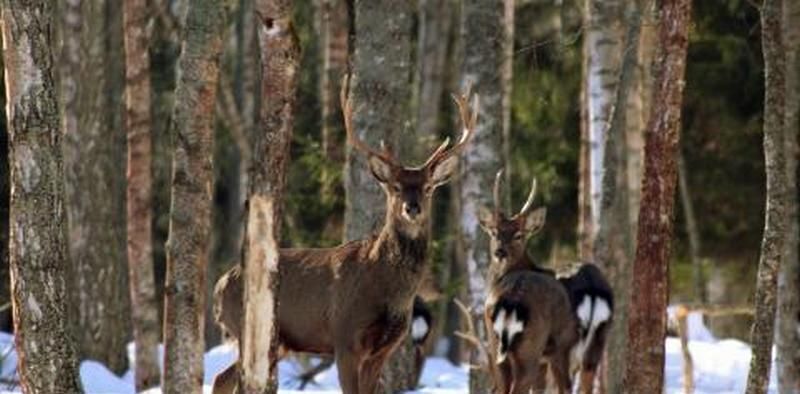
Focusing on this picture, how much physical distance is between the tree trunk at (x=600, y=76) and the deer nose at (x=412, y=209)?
18.7ft

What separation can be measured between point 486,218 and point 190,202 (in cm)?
492

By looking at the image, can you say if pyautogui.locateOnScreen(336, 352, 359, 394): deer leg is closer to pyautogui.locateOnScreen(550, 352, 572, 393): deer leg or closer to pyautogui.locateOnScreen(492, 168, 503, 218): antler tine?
pyautogui.locateOnScreen(550, 352, 572, 393): deer leg

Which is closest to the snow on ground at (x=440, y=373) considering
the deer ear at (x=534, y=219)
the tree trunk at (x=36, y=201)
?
the deer ear at (x=534, y=219)

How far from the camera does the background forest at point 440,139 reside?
19.0m

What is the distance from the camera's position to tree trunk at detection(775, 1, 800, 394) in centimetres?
1437

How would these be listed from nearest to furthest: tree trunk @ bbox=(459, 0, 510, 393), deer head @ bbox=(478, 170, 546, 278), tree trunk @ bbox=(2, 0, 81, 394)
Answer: tree trunk @ bbox=(2, 0, 81, 394)
deer head @ bbox=(478, 170, 546, 278)
tree trunk @ bbox=(459, 0, 510, 393)

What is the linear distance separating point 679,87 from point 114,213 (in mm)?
9389

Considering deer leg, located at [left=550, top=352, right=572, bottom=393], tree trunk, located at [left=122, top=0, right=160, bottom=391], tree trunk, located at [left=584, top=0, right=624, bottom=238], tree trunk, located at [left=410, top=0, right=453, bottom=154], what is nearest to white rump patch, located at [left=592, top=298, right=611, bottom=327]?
deer leg, located at [left=550, top=352, right=572, bottom=393]

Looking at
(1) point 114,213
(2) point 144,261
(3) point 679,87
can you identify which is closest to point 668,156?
(3) point 679,87

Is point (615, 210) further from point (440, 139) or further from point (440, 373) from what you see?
point (440, 139)

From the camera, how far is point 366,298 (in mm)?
12172

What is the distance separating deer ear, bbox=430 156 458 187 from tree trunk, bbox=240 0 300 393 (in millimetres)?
2683

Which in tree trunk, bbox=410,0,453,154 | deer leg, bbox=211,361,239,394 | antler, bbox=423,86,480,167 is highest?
tree trunk, bbox=410,0,453,154

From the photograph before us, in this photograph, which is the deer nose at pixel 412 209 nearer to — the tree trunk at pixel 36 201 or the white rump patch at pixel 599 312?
the white rump patch at pixel 599 312
